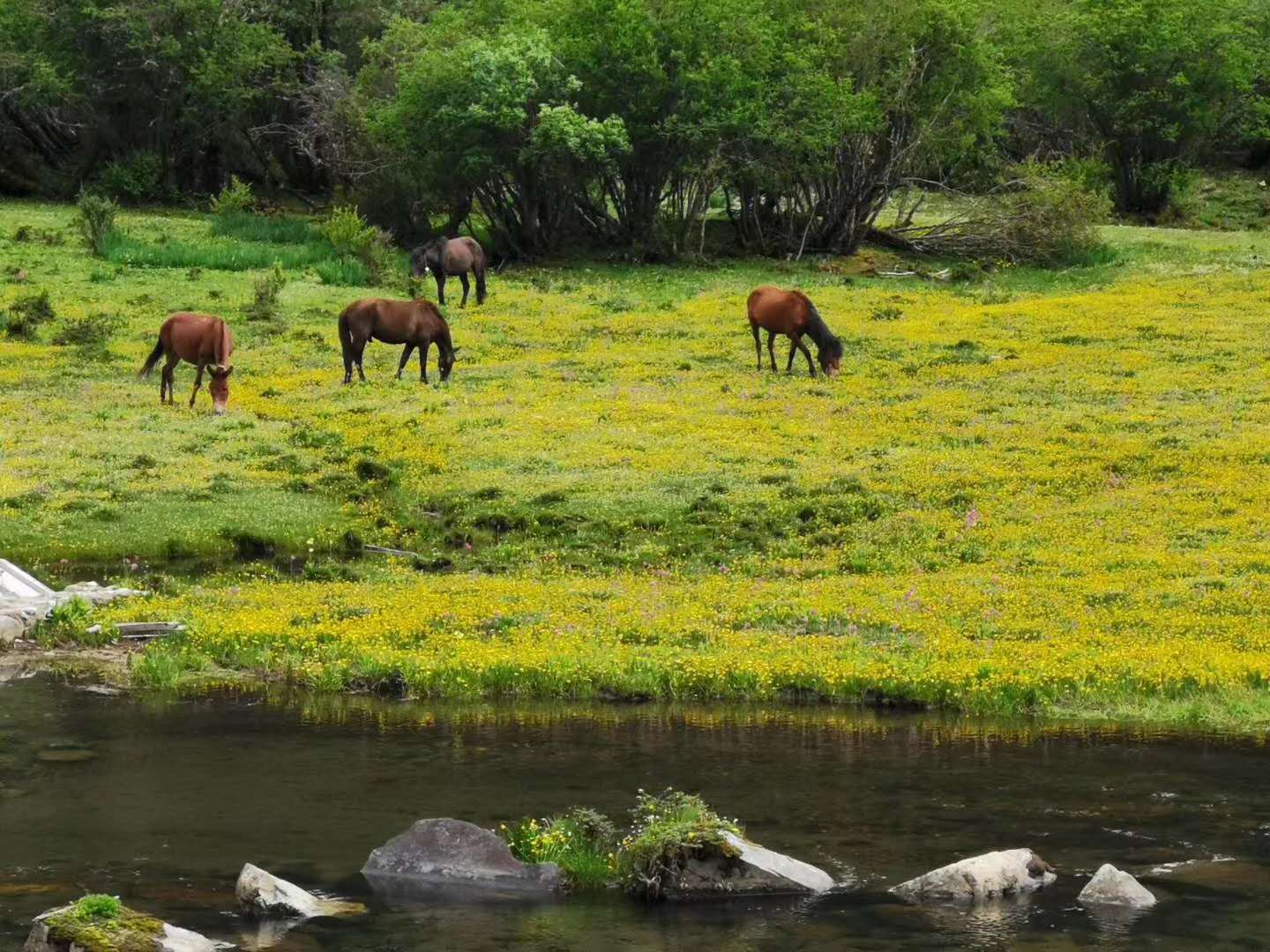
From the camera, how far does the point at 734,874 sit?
12664 mm

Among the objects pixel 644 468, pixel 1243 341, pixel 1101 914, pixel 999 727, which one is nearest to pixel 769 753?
pixel 999 727

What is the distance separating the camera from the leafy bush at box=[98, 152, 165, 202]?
6594 cm

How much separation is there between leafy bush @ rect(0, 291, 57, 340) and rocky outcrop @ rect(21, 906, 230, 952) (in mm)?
31647

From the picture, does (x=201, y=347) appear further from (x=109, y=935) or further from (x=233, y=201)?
(x=233, y=201)

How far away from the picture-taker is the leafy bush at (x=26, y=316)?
1602 inches

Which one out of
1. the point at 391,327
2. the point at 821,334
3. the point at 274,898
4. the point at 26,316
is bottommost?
the point at 274,898

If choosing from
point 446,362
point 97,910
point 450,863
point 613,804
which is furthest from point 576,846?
point 446,362

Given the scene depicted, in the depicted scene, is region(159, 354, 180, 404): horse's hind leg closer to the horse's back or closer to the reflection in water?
the horse's back

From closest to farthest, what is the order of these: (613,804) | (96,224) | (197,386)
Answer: (613,804) < (197,386) < (96,224)

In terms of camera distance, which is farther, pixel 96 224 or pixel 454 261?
pixel 96 224

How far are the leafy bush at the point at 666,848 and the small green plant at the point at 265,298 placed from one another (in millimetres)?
31857

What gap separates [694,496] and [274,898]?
53.4 ft

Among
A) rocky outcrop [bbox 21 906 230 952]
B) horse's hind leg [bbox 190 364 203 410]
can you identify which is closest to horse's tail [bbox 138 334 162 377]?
horse's hind leg [bbox 190 364 203 410]

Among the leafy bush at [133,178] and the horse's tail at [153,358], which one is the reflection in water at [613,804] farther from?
the leafy bush at [133,178]
